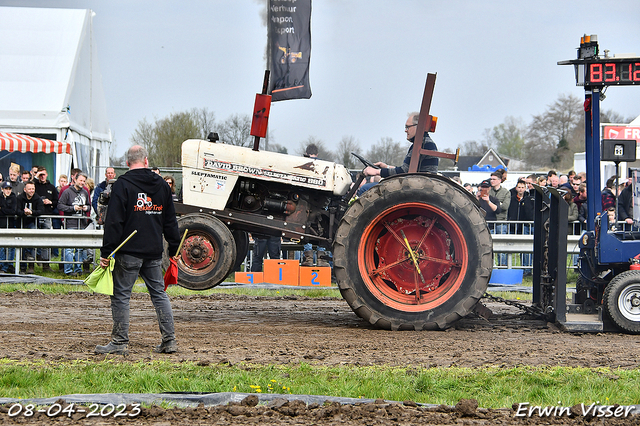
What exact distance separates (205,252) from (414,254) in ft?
7.87

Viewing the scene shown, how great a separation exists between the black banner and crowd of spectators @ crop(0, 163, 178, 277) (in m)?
3.28

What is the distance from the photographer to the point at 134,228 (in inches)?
251

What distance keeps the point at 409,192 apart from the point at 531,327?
2.11 m

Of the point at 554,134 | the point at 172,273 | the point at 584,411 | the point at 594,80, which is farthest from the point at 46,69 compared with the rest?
the point at 554,134

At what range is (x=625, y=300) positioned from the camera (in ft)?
24.8

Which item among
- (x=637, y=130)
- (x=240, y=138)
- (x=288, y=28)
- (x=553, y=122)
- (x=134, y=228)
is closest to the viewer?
(x=134, y=228)

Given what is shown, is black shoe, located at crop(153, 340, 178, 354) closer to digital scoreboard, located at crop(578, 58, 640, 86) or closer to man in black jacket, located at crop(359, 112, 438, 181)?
man in black jacket, located at crop(359, 112, 438, 181)

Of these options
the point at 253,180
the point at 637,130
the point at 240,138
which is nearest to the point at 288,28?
the point at 253,180

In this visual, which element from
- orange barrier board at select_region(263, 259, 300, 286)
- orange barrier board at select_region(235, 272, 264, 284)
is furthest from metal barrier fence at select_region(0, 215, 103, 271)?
orange barrier board at select_region(263, 259, 300, 286)

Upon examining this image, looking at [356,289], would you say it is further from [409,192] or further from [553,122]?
[553,122]

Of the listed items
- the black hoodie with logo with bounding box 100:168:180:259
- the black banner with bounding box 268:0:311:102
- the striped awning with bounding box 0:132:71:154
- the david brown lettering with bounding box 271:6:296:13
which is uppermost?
the david brown lettering with bounding box 271:6:296:13

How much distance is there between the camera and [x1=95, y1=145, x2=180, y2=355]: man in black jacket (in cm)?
631

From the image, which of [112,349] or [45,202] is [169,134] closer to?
[45,202]

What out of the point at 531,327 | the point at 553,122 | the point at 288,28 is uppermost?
the point at 553,122
